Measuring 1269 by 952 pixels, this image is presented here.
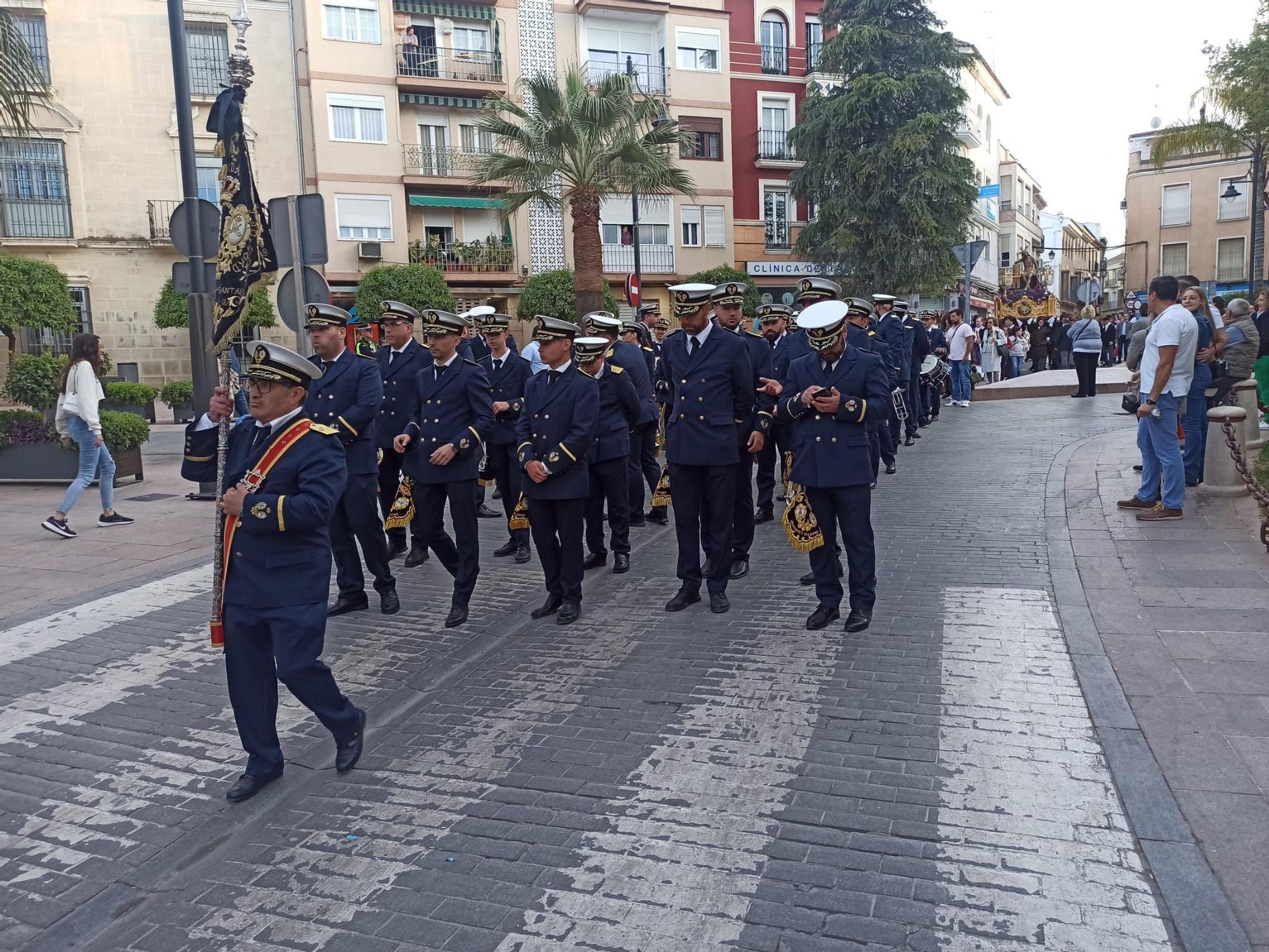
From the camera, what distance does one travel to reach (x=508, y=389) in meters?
8.99

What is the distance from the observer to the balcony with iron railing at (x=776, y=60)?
130 ft

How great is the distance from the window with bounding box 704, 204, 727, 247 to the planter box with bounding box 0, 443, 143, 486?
28.0 meters

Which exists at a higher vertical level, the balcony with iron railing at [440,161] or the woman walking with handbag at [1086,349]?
the balcony with iron railing at [440,161]

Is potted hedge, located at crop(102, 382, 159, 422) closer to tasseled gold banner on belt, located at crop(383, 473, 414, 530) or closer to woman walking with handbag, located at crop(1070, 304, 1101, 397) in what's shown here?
tasseled gold banner on belt, located at crop(383, 473, 414, 530)

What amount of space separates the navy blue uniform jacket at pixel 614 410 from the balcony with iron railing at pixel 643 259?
28958 millimetres

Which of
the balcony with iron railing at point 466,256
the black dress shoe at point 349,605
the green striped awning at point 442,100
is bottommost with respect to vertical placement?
the black dress shoe at point 349,605

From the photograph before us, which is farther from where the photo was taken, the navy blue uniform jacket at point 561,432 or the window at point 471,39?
the window at point 471,39

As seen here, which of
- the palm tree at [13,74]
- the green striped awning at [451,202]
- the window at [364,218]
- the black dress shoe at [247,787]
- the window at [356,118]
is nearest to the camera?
→ the black dress shoe at [247,787]

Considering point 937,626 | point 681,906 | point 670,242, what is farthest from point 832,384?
point 670,242

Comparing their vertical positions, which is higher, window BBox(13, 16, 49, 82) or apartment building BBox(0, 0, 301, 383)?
window BBox(13, 16, 49, 82)

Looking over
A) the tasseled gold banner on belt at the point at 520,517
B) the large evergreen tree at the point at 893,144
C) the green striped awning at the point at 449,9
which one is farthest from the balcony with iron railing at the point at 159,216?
the tasseled gold banner on belt at the point at 520,517

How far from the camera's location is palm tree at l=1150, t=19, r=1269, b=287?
26.3 metres

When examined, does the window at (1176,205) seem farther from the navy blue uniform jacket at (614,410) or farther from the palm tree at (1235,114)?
the navy blue uniform jacket at (614,410)

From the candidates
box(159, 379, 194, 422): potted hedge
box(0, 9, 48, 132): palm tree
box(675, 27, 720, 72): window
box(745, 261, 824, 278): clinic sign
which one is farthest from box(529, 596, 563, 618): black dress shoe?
box(675, 27, 720, 72): window
